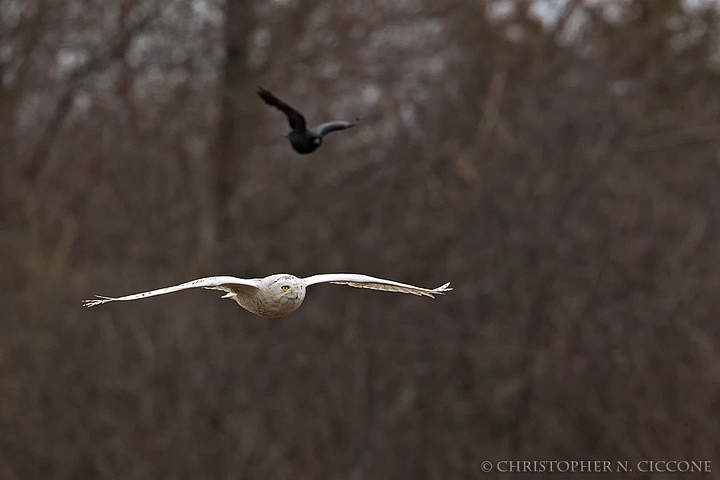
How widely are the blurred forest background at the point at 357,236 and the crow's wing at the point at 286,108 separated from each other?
12.1 meters

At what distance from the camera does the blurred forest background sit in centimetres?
1839

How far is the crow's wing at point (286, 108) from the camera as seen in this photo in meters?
5.91

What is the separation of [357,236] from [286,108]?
47.0 ft

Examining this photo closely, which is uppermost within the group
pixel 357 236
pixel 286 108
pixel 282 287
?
pixel 357 236

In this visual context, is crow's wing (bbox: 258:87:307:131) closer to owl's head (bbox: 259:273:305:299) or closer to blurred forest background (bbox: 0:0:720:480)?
owl's head (bbox: 259:273:305:299)

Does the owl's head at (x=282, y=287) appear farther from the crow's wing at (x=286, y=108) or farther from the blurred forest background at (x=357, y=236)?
the blurred forest background at (x=357, y=236)

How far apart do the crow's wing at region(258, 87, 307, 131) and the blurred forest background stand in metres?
12.1

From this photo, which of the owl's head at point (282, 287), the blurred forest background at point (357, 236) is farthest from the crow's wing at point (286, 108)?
the blurred forest background at point (357, 236)

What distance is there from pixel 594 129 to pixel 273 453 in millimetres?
7119

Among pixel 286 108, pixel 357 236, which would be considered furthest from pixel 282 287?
pixel 357 236

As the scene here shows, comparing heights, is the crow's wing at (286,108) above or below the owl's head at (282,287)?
above

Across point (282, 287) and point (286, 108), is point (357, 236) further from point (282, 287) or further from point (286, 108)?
point (282, 287)

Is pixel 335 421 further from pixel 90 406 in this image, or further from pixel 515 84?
pixel 515 84

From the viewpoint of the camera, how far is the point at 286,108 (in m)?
5.95
